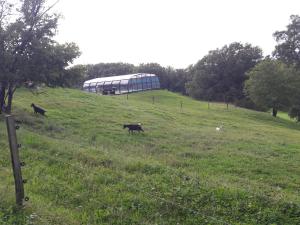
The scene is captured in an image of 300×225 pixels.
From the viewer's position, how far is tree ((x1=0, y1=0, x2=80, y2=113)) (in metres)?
19.2

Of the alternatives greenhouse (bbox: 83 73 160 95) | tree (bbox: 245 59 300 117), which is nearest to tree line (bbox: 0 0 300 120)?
tree (bbox: 245 59 300 117)

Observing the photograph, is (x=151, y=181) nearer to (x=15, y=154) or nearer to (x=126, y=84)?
(x=15, y=154)

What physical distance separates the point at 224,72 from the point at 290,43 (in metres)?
13.4

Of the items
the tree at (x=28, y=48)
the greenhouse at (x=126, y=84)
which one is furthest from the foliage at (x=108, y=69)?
the tree at (x=28, y=48)

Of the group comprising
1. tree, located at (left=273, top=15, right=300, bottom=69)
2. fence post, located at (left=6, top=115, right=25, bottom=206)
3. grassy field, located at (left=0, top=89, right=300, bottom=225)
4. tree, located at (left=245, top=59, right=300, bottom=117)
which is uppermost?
tree, located at (left=273, top=15, right=300, bottom=69)

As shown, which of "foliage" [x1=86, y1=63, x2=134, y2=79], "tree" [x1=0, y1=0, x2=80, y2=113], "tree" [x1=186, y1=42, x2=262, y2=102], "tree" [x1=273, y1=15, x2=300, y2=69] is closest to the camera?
"tree" [x1=0, y1=0, x2=80, y2=113]

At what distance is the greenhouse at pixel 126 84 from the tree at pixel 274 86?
72.7ft

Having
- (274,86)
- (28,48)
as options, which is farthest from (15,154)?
(274,86)

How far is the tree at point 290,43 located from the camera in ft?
198

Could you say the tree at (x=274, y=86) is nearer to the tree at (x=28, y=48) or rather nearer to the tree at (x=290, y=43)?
the tree at (x=290, y=43)

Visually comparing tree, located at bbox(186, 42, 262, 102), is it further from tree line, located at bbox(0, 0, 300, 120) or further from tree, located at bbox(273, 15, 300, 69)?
tree, located at bbox(273, 15, 300, 69)

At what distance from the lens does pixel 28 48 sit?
66.3 feet

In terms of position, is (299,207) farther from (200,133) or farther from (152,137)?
(200,133)

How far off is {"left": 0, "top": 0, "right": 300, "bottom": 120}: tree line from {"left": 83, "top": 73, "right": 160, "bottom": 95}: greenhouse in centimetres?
743
